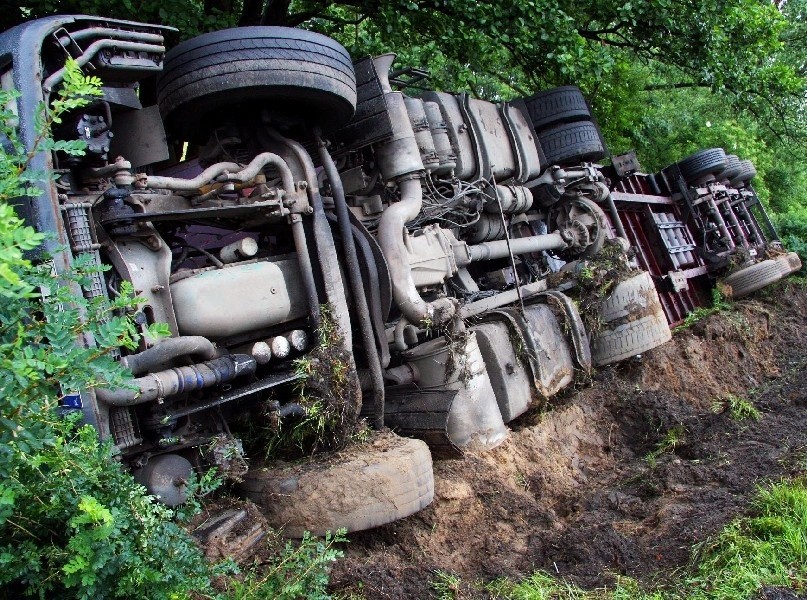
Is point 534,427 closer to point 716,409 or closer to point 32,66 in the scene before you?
point 716,409

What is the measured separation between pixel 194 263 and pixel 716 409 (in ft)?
14.0

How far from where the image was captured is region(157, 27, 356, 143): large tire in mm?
3979

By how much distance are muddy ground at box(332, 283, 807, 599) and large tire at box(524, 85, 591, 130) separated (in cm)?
219

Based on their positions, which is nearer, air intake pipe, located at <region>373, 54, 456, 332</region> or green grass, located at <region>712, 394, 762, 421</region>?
air intake pipe, located at <region>373, 54, 456, 332</region>

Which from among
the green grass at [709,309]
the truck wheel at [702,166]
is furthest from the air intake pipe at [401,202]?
the truck wheel at [702,166]

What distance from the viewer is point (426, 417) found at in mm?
4676

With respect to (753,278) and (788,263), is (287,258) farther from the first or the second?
(788,263)

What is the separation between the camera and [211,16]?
6570 mm

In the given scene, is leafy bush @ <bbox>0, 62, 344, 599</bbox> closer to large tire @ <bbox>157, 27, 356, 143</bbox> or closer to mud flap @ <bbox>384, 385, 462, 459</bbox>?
large tire @ <bbox>157, 27, 356, 143</bbox>

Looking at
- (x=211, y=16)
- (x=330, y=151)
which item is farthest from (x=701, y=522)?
(x=211, y=16)

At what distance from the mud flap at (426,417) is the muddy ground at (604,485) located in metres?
0.12

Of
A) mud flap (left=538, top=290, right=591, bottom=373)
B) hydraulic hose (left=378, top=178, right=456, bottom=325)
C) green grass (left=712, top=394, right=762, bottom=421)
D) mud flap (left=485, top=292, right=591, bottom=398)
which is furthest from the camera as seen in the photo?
mud flap (left=538, top=290, right=591, bottom=373)

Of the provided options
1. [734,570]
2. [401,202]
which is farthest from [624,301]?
[734,570]

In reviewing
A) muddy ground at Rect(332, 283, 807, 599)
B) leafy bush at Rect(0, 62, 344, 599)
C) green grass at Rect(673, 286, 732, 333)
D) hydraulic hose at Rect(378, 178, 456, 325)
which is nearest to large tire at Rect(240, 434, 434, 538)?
muddy ground at Rect(332, 283, 807, 599)
